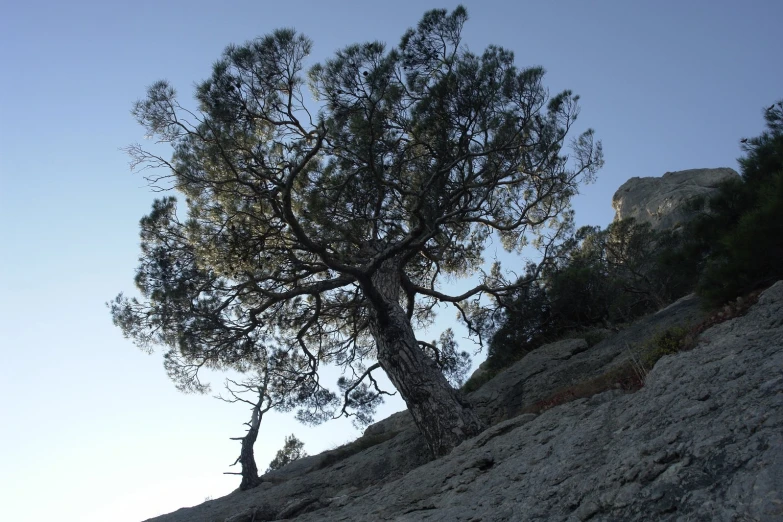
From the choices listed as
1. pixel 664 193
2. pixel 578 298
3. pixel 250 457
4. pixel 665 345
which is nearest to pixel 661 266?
pixel 578 298

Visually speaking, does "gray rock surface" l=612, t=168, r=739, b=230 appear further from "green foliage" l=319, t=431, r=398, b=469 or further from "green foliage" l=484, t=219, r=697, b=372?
"green foliage" l=319, t=431, r=398, b=469

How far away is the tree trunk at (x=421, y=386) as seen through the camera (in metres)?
7.87

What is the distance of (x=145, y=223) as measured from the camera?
998 centimetres

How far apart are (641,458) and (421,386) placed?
197 inches

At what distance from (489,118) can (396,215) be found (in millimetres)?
2587

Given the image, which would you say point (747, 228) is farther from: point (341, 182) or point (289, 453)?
point (289, 453)

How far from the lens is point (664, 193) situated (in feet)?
77.5

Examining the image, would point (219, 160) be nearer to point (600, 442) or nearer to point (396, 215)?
point (396, 215)

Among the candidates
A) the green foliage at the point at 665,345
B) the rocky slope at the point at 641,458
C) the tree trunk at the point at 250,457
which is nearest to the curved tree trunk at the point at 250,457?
the tree trunk at the point at 250,457

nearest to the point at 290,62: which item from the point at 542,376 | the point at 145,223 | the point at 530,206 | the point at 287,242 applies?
the point at 287,242

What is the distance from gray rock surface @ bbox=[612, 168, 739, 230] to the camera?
72.3 ft

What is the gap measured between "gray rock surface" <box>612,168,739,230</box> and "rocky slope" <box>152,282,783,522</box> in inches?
700

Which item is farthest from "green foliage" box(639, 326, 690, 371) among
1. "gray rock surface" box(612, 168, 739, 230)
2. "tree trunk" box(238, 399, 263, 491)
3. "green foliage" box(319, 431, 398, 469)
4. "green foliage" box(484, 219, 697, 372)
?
"gray rock surface" box(612, 168, 739, 230)

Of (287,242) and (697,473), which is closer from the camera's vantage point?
(697,473)
